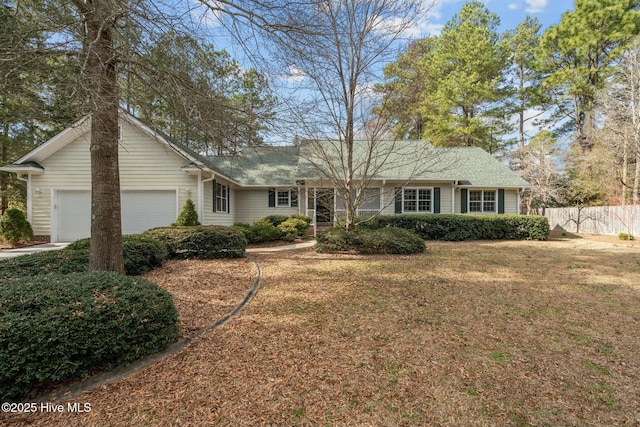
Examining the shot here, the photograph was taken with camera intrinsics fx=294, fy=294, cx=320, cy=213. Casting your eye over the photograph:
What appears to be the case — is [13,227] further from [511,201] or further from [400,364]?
[511,201]

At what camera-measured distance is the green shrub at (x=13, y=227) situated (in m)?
10.6

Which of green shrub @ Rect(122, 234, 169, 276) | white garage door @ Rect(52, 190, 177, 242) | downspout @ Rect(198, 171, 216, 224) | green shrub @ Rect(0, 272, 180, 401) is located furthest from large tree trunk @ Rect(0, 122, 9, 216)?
green shrub @ Rect(0, 272, 180, 401)

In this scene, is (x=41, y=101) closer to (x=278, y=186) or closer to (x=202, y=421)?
(x=202, y=421)

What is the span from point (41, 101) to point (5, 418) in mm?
4032

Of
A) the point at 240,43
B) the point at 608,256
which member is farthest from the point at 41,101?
the point at 608,256

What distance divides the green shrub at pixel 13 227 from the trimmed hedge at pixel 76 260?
265 inches

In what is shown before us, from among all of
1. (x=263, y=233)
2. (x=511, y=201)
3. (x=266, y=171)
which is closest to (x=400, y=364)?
(x=263, y=233)

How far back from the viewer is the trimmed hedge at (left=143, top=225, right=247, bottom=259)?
798 centimetres

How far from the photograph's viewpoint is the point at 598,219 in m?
17.2

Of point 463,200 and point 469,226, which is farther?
point 463,200

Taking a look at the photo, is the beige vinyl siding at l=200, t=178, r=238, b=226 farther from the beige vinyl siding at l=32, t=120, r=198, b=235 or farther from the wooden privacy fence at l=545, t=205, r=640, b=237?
the wooden privacy fence at l=545, t=205, r=640, b=237

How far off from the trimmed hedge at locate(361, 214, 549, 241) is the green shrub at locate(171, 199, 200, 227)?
7.30m

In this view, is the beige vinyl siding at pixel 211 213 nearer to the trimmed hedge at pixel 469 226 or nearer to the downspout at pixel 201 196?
the downspout at pixel 201 196

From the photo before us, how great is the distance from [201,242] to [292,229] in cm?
524
